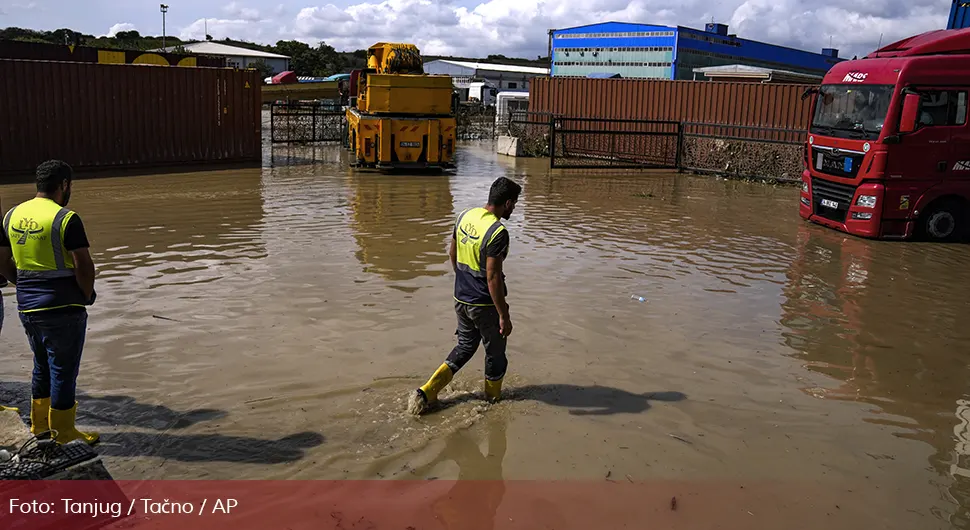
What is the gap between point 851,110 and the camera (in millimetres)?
12852

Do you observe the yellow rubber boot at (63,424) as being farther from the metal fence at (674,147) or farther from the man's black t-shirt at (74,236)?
the metal fence at (674,147)

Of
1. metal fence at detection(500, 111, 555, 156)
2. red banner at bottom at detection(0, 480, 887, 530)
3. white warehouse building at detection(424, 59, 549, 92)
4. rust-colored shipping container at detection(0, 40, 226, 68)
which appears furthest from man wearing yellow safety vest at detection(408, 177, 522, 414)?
white warehouse building at detection(424, 59, 549, 92)

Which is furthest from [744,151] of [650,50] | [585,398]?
[650,50]

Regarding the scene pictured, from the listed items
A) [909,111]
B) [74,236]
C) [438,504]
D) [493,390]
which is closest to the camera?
[438,504]

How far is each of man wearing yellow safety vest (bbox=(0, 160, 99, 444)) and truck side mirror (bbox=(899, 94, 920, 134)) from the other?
1162 centimetres

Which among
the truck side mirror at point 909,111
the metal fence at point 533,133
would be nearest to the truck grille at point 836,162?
the truck side mirror at point 909,111

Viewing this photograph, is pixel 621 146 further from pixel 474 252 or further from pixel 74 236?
pixel 74 236

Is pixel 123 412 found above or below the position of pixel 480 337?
below

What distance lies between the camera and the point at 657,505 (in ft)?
14.5

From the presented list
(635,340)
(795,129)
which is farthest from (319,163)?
(635,340)

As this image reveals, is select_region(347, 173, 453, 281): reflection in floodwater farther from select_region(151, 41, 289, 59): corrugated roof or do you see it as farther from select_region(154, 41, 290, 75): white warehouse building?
select_region(151, 41, 289, 59): corrugated roof

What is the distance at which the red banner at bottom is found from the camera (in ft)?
13.2

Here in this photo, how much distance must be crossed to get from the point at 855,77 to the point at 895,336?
22.3 feet

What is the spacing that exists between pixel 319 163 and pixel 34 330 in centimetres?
1824
